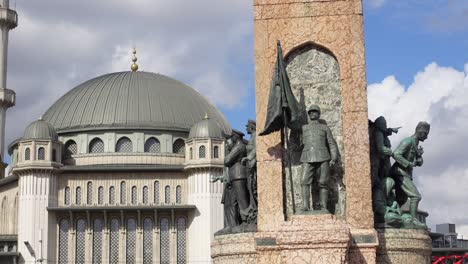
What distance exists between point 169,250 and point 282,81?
7025cm

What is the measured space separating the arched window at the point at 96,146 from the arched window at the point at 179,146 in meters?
7.48

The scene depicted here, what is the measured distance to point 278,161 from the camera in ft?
58.1

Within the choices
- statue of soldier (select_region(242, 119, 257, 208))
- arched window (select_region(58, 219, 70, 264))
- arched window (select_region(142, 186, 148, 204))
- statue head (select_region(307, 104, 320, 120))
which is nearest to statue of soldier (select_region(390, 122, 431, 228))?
statue head (select_region(307, 104, 320, 120))

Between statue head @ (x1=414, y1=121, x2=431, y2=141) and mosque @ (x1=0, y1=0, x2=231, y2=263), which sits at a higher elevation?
mosque @ (x1=0, y1=0, x2=231, y2=263)

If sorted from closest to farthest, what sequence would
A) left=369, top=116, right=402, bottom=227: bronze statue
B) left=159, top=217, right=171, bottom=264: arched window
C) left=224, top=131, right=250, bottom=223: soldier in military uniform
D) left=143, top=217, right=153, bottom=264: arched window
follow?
left=369, top=116, right=402, bottom=227: bronze statue, left=224, top=131, right=250, bottom=223: soldier in military uniform, left=143, top=217, right=153, bottom=264: arched window, left=159, top=217, right=171, bottom=264: arched window

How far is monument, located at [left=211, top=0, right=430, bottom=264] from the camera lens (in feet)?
54.3

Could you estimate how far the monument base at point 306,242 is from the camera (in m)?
16.0

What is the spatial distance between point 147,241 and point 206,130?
39.5 feet

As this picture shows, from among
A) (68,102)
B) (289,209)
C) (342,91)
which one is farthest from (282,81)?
(68,102)

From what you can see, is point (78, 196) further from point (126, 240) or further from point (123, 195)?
point (126, 240)

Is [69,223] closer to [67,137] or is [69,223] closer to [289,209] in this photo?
[67,137]

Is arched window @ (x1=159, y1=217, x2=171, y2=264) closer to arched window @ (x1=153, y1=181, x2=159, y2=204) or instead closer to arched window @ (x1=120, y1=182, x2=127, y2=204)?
arched window @ (x1=153, y1=181, x2=159, y2=204)

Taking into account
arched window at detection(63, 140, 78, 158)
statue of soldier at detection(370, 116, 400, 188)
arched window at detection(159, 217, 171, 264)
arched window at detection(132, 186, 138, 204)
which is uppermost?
arched window at detection(63, 140, 78, 158)

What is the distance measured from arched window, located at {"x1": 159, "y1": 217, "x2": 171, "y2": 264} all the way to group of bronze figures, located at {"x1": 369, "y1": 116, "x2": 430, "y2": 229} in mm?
68871
